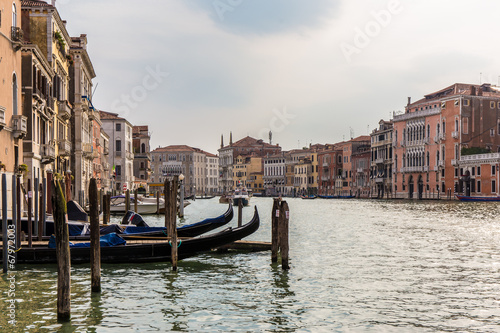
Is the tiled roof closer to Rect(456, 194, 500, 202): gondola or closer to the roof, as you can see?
the roof

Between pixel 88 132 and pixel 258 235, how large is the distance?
1935cm

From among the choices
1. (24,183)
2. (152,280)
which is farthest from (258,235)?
(152,280)

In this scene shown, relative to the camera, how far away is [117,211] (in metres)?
30.1

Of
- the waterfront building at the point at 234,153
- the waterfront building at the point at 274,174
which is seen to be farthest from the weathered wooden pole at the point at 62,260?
the waterfront building at the point at 234,153

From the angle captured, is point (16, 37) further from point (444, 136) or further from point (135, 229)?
point (444, 136)

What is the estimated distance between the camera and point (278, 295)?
30.3 feet

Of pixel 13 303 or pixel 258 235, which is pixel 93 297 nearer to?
pixel 13 303

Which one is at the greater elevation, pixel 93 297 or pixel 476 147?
pixel 476 147

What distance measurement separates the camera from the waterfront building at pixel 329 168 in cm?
8601

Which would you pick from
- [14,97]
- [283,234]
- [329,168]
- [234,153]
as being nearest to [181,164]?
[234,153]

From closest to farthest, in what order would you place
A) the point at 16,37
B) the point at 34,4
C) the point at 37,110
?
the point at 16,37 → the point at 37,110 → the point at 34,4

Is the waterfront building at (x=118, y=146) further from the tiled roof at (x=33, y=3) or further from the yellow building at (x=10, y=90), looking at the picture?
the yellow building at (x=10, y=90)

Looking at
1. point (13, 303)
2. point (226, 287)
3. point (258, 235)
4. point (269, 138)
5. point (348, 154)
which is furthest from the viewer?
point (269, 138)

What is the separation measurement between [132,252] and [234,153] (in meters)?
105
